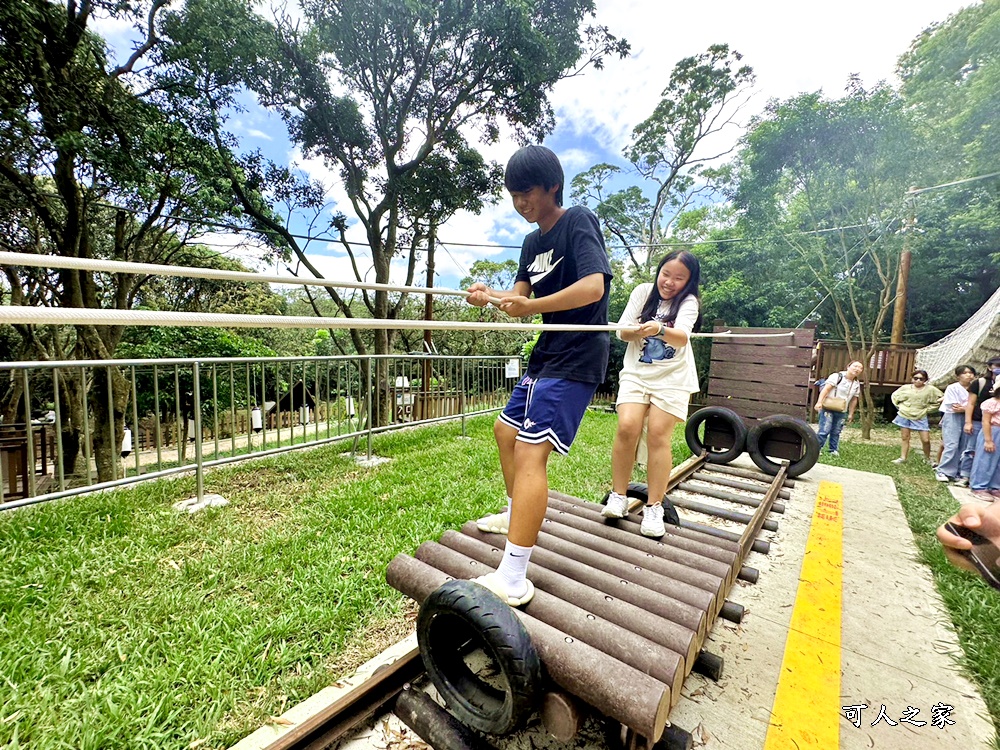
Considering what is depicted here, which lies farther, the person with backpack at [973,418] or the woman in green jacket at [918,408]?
the woman in green jacket at [918,408]

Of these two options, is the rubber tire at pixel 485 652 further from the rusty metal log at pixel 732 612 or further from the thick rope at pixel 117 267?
the rusty metal log at pixel 732 612

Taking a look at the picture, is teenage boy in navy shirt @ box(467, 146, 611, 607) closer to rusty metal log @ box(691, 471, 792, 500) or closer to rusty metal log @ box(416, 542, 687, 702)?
rusty metal log @ box(416, 542, 687, 702)

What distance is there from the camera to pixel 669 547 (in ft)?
6.96

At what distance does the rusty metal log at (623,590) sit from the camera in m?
1.55

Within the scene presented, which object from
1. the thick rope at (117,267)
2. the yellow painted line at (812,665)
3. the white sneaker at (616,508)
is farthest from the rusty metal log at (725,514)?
the thick rope at (117,267)

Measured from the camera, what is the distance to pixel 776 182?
443 inches

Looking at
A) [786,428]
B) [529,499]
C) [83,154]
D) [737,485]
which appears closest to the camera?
[529,499]

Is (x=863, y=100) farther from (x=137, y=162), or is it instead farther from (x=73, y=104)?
A: (x=73, y=104)

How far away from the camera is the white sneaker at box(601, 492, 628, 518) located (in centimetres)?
246

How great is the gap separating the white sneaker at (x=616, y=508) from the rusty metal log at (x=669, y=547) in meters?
0.07

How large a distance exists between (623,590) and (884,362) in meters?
15.0

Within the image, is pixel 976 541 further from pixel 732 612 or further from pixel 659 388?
pixel 659 388

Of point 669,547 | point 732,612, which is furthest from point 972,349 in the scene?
point 669,547

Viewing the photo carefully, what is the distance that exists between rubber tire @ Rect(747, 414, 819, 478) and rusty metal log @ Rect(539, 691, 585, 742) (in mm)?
4442
